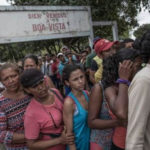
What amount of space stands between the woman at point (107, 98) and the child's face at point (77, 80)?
29 centimetres

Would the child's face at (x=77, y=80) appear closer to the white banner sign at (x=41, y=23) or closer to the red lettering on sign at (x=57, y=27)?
the white banner sign at (x=41, y=23)

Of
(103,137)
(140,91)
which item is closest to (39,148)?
(103,137)

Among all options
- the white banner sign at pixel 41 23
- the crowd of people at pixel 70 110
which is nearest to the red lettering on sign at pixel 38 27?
the white banner sign at pixel 41 23

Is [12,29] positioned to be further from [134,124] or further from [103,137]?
[134,124]

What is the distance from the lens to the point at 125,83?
150cm

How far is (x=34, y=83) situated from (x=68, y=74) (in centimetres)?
42

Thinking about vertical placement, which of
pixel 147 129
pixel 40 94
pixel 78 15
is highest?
pixel 78 15

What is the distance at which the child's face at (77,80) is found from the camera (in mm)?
1961

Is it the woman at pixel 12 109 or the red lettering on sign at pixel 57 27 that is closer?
the woman at pixel 12 109

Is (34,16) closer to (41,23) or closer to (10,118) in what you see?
(41,23)

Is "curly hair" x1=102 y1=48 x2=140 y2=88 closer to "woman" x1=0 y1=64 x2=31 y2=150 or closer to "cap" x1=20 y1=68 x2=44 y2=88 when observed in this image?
"cap" x1=20 y1=68 x2=44 y2=88

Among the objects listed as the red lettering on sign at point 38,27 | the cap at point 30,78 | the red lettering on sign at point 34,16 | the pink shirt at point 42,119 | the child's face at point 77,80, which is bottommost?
the pink shirt at point 42,119

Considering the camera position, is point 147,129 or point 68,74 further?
point 68,74

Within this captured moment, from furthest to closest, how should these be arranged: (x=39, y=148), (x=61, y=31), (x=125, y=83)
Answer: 1. (x=61, y=31)
2. (x=39, y=148)
3. (x=125, y=83)
